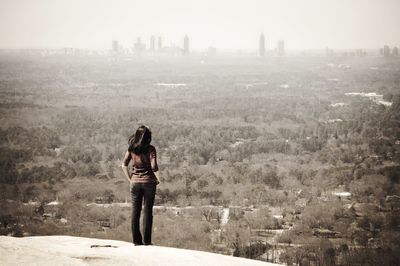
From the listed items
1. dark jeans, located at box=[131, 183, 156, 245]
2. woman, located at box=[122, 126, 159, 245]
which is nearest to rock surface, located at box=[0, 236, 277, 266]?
dark jeans, located at box=[131, 183, 156, 245]

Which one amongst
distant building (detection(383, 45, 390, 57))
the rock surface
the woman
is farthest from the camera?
distant building (detection(383, 45, 390, 57))

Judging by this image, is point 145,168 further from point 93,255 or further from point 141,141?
point 93,255

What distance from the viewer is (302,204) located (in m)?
29.3

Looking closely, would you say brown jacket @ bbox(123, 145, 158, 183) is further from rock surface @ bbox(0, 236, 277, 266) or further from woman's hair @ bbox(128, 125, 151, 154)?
rock surface @ bbox(0, 236, 277, 266)

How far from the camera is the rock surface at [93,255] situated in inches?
242

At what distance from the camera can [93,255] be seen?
6.38m

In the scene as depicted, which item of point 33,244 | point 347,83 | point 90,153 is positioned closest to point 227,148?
point 90,153

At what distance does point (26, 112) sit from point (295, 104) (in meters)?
34.4

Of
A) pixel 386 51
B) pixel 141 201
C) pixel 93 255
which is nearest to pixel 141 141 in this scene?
pixel 141 201

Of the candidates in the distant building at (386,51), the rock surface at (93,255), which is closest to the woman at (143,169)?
the rock surface at (93,255)

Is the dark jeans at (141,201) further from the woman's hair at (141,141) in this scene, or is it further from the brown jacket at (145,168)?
the woman's hair at (141,141)

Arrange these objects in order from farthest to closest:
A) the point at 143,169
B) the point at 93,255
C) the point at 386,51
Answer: the point at 386,51 → the point at 143,169 → the point at 93,255

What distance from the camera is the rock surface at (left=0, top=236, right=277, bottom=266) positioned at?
6.16 m

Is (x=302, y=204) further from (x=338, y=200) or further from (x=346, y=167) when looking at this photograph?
(x=346, y=167)
